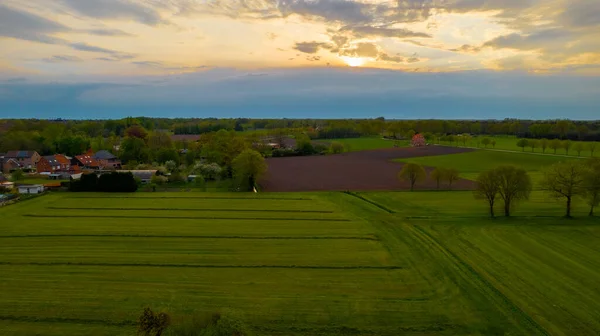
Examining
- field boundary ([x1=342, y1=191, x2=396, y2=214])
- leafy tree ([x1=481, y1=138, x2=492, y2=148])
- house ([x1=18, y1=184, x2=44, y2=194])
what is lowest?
field boundary ([x1=342, y1=191, x2=396, y2=214])

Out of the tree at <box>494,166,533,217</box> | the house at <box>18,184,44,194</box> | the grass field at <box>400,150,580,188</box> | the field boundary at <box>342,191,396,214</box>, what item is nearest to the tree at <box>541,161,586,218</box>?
the tree at <box>494,166,533,217</box>

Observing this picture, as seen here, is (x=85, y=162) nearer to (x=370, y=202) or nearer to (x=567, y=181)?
(x=370, y=202)

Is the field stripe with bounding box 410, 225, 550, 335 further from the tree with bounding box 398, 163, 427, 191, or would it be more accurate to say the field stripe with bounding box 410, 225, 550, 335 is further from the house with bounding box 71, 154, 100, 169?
the house with bounding box 71, 154, 100, 169

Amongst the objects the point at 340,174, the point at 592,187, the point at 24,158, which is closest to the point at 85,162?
the point at 24,158

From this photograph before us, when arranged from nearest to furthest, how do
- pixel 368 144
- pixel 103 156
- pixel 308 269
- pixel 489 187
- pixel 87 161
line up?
pixel 308 269
pixel 489 187
pixel 87 161
pixel 103 156
pixel 368 144

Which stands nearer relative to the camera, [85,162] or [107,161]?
[85,162]

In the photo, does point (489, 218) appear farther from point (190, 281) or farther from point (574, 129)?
Result: point (574, 129)

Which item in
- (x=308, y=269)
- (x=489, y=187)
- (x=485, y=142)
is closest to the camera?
(x=308, y=269)

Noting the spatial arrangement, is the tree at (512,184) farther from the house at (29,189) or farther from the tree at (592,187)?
the house at (29,189)
